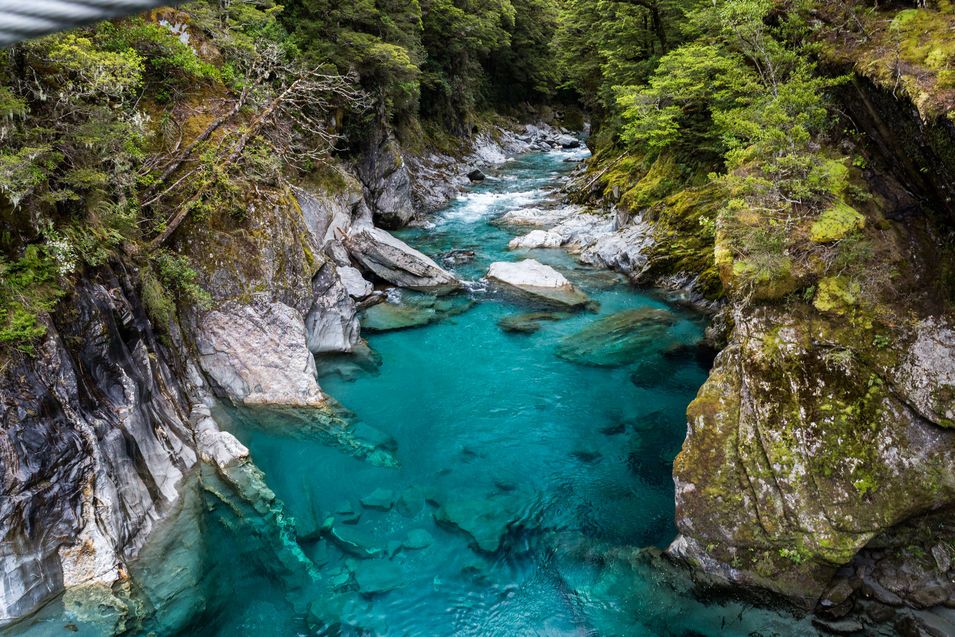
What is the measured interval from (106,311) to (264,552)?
409 cm

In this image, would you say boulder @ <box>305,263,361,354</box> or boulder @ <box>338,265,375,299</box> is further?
boulder @ <box>338,265,375,299</box>

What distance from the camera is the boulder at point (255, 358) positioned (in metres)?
10.2

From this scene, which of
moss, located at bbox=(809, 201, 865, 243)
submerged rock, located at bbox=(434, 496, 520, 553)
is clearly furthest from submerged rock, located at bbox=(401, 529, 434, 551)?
moss, located at bbox=(809, 201, 865, 243)

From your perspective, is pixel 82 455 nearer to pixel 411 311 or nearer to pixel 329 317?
pixel 329 317

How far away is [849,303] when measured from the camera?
687 centimetres

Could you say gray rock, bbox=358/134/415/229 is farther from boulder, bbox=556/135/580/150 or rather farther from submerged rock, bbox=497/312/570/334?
boulder, bbox=556/135/580/150

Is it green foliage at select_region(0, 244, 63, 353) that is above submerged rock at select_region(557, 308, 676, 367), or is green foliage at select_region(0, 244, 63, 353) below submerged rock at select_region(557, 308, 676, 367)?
above

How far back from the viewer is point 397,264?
16.2m

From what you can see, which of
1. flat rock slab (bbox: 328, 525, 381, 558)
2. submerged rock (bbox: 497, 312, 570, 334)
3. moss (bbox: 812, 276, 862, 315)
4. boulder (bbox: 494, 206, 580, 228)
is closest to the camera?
moss (bbox: 812, 276, 862, 315)

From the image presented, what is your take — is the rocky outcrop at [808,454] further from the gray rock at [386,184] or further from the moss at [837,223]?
the gray rock at [386,184]

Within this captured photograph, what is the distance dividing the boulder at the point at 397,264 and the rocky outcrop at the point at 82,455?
27.6ft

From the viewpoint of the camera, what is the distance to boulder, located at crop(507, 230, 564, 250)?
19.6m

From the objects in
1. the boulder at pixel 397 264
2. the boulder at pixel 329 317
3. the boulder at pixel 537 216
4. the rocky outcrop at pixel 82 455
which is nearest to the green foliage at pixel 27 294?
the rocky outcrop at pixel 82 455

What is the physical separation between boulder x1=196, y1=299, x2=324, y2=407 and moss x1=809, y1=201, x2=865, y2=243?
865 centimetres
